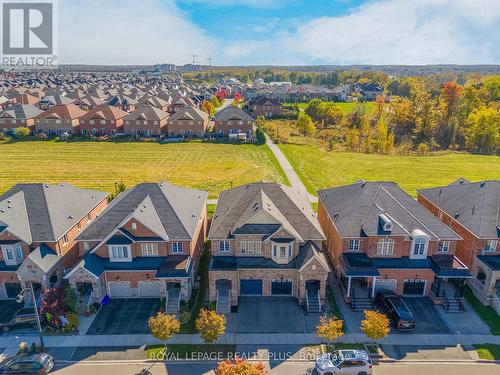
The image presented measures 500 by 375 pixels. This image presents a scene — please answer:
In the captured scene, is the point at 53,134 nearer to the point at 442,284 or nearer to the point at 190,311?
the point at 190,311

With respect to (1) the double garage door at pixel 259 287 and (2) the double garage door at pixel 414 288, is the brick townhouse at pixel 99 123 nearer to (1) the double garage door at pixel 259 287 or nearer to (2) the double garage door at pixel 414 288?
(1) the double garage door at pixel 259 287

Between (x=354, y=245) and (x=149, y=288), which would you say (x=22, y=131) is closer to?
(x=149, y=288)

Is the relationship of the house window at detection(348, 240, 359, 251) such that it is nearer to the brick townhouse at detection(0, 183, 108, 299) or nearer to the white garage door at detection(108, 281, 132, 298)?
the white garage door at detection(108, 281, 132, 298)

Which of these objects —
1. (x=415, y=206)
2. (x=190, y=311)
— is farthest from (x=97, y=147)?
(x=415, y=206)

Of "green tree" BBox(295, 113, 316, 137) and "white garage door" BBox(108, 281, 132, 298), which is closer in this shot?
"white garage door" BBox(108, 281, 132, 298)

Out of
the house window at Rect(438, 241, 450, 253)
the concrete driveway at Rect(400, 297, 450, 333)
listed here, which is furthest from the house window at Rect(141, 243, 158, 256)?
the house window at Rect(438, 241, 450, 253)

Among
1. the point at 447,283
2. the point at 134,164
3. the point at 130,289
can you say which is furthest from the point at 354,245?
the point at 134,164
